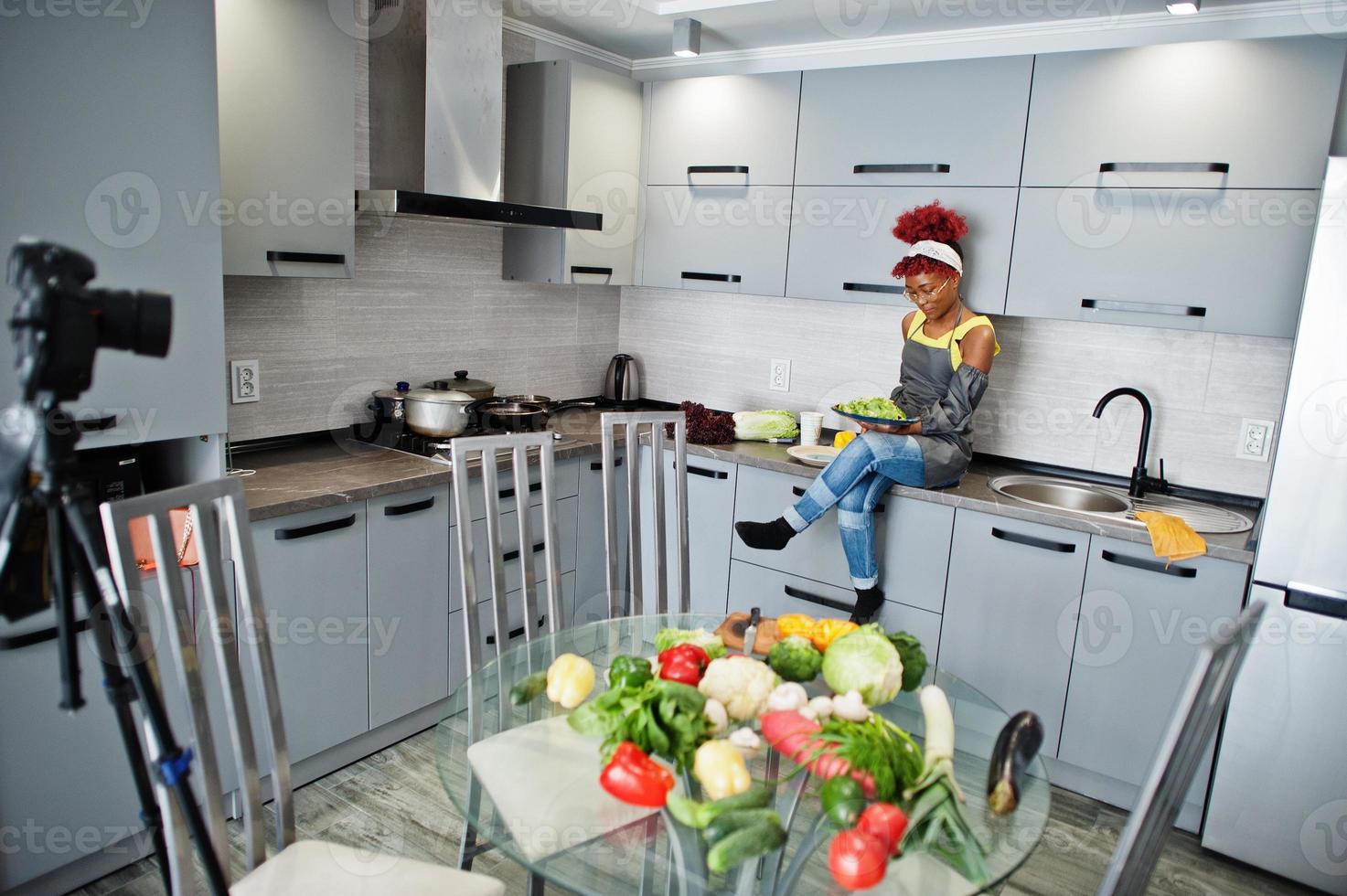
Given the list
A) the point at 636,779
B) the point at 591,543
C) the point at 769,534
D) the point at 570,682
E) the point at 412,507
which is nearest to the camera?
the point at 636,779

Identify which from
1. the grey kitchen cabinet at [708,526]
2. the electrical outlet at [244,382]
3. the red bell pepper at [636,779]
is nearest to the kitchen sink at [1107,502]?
A: the grey kitchen cabinet at [708,526]

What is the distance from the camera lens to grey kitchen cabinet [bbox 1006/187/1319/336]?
2.51m

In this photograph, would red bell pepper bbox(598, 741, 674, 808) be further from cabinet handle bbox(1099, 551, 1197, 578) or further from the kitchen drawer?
cabinet handle bbox(1099, 551, 1197, 578)

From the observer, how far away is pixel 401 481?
8.56ft

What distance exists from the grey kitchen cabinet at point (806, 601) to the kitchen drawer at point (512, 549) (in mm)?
609

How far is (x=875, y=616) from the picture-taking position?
9.78ft

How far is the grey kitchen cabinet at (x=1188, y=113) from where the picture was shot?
244cm

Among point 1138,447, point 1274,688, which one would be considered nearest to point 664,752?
point 1274,688

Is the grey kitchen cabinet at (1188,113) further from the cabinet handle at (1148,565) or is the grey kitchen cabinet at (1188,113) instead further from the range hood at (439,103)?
the range hood at (439,103)

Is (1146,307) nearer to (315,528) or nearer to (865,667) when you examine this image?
(865,667)

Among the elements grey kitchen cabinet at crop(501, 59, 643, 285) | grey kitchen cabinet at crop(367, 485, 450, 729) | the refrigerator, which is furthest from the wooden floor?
grey kitchen cabinet at crop(501, 59, 643, 285)

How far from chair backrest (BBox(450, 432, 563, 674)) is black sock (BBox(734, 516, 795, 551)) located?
90 centimetres

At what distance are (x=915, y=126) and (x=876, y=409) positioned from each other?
0.97 meters

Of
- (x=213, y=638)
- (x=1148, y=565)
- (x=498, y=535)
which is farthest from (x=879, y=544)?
(x=213, y=638)
